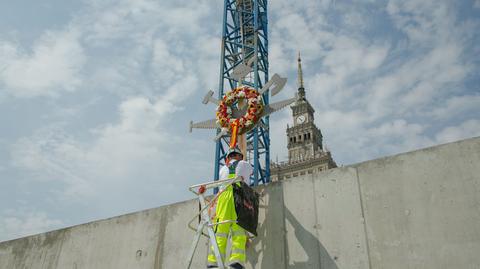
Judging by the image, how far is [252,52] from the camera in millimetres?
27688

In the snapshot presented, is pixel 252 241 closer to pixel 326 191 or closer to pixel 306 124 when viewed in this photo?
pixel 326 191

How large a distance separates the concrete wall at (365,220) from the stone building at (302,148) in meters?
64.9

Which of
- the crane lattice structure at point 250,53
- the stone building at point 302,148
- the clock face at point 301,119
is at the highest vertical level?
the clock face at point 301,119

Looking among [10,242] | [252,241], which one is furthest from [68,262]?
[252,241]

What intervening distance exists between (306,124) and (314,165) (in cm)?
1174

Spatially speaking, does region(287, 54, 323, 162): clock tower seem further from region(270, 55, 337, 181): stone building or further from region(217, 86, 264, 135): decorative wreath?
region(217, 86, 264, 135): decorative wreath

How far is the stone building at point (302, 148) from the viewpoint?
72312 mm

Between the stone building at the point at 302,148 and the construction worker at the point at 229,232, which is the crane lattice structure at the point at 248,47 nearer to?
the construction worker at the point at 229,232

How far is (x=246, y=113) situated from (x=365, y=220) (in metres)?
2.84

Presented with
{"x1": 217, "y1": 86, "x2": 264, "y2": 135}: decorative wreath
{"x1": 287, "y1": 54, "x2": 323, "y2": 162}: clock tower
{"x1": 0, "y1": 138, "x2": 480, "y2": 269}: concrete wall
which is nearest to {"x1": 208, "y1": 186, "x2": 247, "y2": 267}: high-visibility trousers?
{"x1": 0, "y1": 138, "x2": 480, "y2": 269}: concrete wall

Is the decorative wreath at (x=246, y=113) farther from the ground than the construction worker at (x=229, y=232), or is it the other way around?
the decorative wreath at (x=246, y=113)

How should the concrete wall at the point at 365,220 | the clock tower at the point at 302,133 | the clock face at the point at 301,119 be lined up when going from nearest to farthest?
the concrete wall at the point at 365,220
the clock tower at the point at 302,133
the clock face at the point at 301,119

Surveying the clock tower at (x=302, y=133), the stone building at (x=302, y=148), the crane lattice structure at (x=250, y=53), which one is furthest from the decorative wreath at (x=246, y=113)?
the clock tower at (x=302, y=133)

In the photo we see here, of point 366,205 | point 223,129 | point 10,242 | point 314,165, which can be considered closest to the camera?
point 366,205
